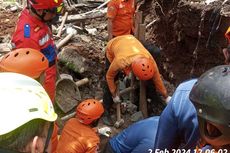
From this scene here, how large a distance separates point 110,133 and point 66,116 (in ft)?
2.24

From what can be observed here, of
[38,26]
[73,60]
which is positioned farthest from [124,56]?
[73,60]

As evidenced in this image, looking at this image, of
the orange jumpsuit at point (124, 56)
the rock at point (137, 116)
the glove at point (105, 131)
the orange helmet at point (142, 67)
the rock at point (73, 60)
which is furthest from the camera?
the rock at point (73, 60)

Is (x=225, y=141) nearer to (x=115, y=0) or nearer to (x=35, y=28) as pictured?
(x=35, y=28)

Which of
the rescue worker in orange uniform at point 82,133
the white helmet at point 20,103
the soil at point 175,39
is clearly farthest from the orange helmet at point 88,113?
the white helmet at point 20,103

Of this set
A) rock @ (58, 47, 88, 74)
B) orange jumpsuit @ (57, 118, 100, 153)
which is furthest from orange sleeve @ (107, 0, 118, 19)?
orange jumpsuit @ (57, 118, 100, 153)

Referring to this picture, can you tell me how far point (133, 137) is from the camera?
12.6 ft

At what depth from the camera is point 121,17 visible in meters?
6.74

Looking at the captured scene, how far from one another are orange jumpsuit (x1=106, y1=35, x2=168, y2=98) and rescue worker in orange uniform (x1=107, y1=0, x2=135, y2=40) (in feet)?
2.46

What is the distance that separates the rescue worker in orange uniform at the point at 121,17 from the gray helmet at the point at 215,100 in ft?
14.5

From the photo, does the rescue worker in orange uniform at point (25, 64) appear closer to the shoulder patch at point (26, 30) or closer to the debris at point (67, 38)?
the shoulder patch at point (26, 30)

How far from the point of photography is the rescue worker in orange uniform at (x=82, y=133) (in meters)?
4.33

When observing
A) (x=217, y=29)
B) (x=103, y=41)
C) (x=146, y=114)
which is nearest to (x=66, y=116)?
(x=146, y=114)

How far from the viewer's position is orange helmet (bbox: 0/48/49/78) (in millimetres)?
3422

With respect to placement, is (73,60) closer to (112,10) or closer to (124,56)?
(112,10)
